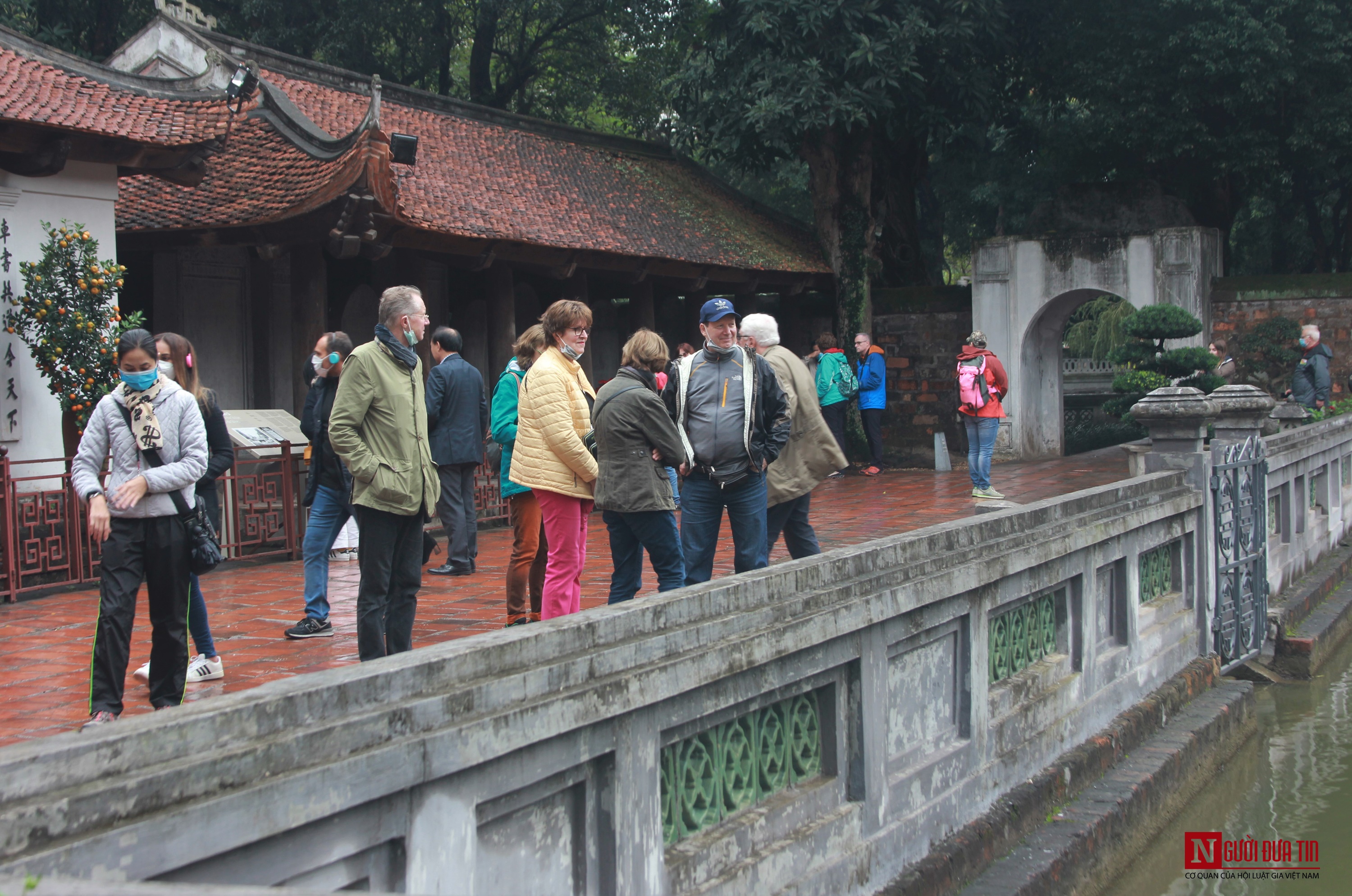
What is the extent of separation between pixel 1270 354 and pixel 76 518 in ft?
51.8

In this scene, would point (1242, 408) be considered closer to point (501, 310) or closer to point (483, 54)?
point (501, 310)

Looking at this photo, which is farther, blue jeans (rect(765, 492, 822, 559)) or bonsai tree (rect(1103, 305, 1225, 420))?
bonsai tree (rect(1103, 305, 1225, 420))

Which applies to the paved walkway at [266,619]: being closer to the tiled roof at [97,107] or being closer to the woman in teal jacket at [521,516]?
the woman in teal jacket at [521,516]

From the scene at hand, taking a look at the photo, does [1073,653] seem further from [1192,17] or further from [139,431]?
[1192,17]

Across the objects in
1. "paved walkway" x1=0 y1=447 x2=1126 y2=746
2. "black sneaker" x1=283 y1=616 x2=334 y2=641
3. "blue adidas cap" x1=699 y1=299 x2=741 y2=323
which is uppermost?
"blue adidas cap" x1=699 y1=299 x2=741 y2=323

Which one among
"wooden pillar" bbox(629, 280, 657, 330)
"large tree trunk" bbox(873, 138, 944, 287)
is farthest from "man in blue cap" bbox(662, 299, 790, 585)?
"large tree trunk" bbox(873, 138, 944, 287)

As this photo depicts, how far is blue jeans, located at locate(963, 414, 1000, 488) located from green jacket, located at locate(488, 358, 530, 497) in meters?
5.89

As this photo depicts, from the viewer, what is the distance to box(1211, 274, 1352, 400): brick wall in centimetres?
1745

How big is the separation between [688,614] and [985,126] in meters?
21.2

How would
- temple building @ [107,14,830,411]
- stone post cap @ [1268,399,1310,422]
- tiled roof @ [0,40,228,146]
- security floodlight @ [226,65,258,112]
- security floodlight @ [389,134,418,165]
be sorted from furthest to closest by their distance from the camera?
security floodlight @ [389,134,418,165], stone post cap @ [1268,399,1310,422], temple building @ [107,14,830,411], security floodlight @ [226,65,258,112], tiled roof @ [0,40,228,146]

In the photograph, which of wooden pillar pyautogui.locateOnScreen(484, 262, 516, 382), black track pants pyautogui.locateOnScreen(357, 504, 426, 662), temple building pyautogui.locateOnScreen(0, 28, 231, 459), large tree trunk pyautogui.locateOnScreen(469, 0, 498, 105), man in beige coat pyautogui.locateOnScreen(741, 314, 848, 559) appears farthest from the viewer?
large tree trunk pyautogui.locateOnScreen(469, 0, 498, 105)

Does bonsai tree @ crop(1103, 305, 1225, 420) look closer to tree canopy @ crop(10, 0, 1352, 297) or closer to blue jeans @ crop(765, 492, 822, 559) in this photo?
tree canopy @ crop(10, 0, 1352, 297)

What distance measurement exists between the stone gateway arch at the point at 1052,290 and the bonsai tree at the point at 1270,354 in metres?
0.64

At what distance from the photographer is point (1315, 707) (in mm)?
7492
